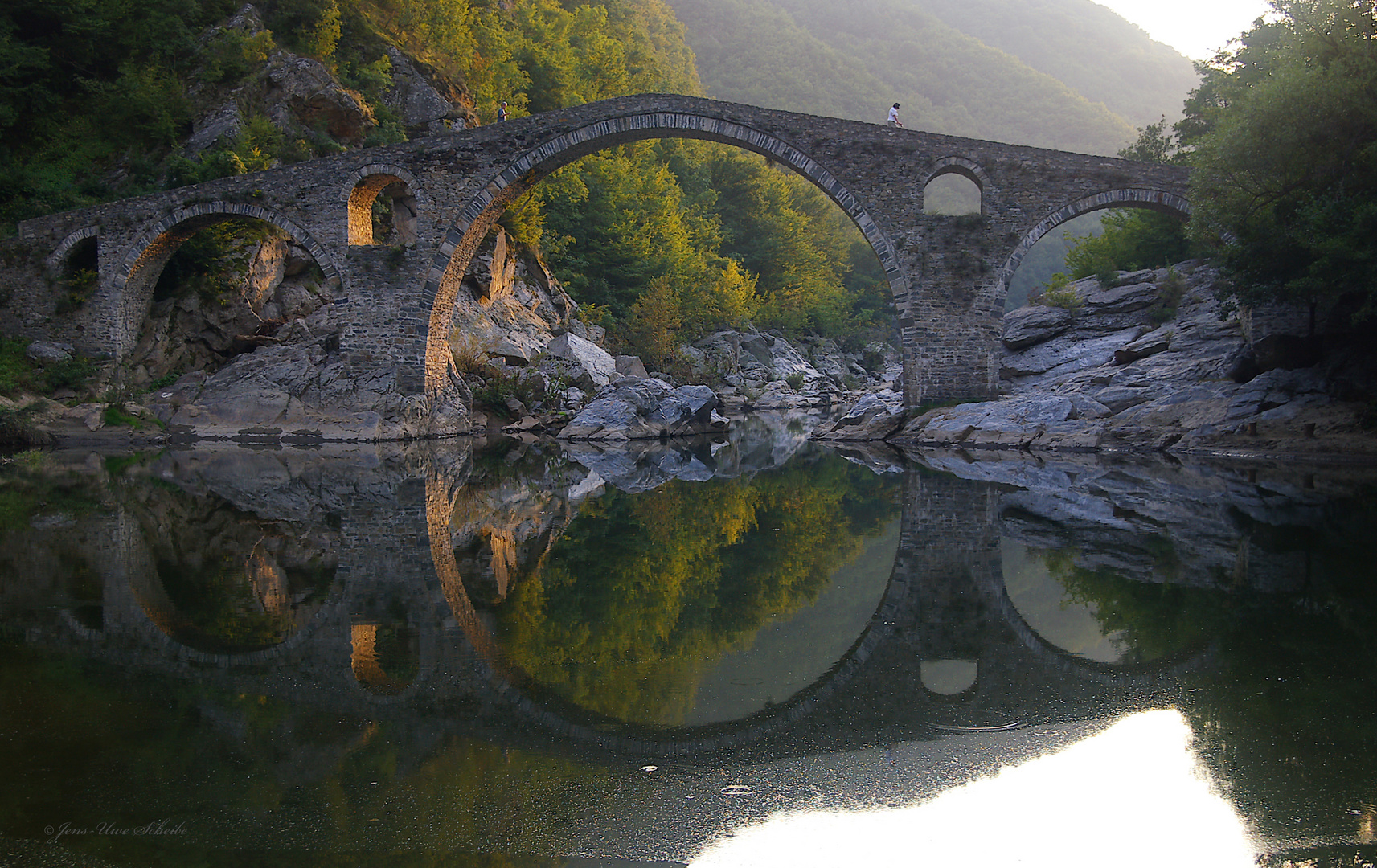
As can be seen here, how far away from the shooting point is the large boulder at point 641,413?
1816 cm

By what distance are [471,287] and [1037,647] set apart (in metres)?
19.5

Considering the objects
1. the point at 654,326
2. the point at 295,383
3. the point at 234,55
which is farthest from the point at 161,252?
the point at 654,326

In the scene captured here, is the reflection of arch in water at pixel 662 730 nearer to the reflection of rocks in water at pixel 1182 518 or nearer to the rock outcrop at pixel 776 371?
the reflection of rocks in water at pixel 1182 518

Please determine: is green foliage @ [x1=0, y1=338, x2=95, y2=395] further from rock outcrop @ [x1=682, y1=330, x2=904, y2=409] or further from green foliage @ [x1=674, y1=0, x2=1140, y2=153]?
green foliage @ [x1=674, y1=0, x2=1140, y2=153]

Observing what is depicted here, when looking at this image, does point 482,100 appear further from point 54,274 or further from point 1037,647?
point 1037,647

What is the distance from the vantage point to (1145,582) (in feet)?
15.2

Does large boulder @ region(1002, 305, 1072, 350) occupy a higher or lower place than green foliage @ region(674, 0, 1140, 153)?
lower

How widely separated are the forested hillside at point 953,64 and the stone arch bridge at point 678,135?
170 feet

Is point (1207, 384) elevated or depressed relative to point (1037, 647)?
elevated

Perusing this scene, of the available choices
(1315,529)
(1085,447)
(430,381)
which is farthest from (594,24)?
A: (1315,529)

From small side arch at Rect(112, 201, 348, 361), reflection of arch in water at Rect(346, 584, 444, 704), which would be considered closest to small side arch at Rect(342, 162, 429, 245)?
small side arch at Rect(112, 201, 348, 361)

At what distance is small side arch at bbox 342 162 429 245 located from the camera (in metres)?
17.7

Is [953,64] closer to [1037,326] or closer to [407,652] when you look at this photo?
[1037,326]

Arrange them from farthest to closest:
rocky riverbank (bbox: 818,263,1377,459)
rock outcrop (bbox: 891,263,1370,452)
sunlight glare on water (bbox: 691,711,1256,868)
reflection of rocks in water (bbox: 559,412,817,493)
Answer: rock outcrop (bbox: 891,263,1370,452)
rocky riverbank (bbox: 818,263,1377,459)
reflection of rocks in water (bbox: 559,412,817,493)
sunlight glare on water (bbox: 691,711,1256,868)
